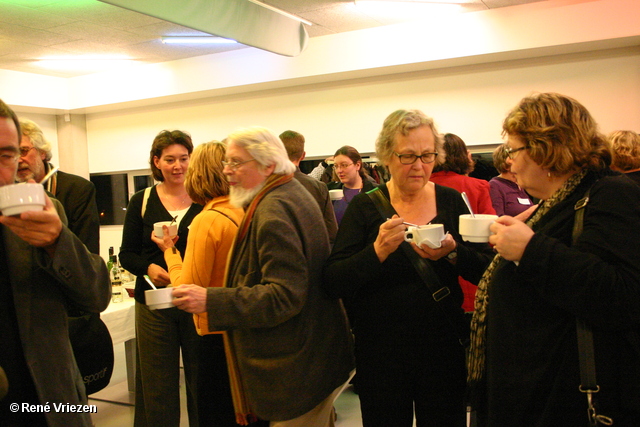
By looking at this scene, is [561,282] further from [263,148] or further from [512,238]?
[263,148]

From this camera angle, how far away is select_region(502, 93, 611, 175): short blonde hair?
1.44 metres

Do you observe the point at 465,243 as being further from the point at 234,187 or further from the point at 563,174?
the point at 234,187

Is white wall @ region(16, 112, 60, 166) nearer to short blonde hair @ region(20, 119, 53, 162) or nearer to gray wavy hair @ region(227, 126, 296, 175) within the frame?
short blonde hair @ region(20, 119, 53, 162)

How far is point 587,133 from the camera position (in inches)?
57.5

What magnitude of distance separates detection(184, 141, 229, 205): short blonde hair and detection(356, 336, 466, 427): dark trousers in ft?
3.19

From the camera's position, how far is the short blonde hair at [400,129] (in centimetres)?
199

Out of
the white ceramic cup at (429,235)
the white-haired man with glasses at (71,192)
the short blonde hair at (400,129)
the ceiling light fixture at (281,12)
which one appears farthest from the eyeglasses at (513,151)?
the ceiling light fixture at (281,12)

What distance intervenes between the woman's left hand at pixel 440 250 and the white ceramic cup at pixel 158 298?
88 cm

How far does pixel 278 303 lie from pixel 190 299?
0.99 ft

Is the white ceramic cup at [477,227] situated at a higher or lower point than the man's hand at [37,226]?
lower

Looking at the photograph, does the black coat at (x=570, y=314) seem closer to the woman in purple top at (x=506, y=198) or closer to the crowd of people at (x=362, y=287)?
the crowd of people at (x=362, y=287)

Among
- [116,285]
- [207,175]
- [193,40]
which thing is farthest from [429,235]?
[193,40]

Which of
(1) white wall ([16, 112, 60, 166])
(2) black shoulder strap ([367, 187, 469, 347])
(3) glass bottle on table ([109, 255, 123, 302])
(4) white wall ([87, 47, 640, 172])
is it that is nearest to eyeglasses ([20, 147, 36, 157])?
(3) glass bottle on table ([109, 255, 123, 302])

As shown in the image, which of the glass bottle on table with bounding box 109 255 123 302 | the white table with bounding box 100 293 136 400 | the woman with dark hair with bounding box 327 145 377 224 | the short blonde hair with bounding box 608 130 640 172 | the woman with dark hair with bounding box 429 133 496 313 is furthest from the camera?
the woman with dark hair with bounding box 327 145 377 224
